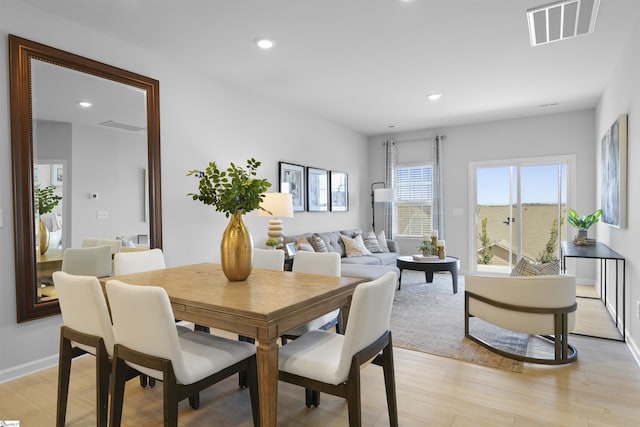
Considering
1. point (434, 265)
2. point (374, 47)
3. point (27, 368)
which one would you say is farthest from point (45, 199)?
point (434, 265)

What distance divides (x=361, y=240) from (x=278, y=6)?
3938mm

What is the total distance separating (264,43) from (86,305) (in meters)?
2.54

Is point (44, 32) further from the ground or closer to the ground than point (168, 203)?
further from the ground

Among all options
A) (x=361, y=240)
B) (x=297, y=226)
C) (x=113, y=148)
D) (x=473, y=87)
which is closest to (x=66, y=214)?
(x=113, y=148)

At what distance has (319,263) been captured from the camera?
9.02 ft

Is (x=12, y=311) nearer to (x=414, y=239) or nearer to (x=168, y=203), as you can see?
(x=168, y=203)

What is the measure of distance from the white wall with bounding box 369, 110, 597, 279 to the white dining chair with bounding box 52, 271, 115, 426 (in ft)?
19.5

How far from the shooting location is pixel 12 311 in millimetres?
2578

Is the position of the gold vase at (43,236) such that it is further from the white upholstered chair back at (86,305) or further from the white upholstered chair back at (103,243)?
the white upholstered chair back at (86,305)

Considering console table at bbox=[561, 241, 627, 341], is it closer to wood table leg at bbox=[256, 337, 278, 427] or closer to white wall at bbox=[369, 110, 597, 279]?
white wall at bbox=[369, 110, 597, 279]

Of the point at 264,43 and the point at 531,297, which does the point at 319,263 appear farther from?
the point at 264,43

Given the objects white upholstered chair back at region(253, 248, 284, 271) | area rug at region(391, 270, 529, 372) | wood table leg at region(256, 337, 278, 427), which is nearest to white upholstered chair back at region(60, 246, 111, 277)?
white upholstered chair back at region(253, 248, 284, 271)

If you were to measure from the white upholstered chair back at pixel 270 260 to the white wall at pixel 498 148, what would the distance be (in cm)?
460

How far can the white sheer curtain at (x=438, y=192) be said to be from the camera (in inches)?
264
